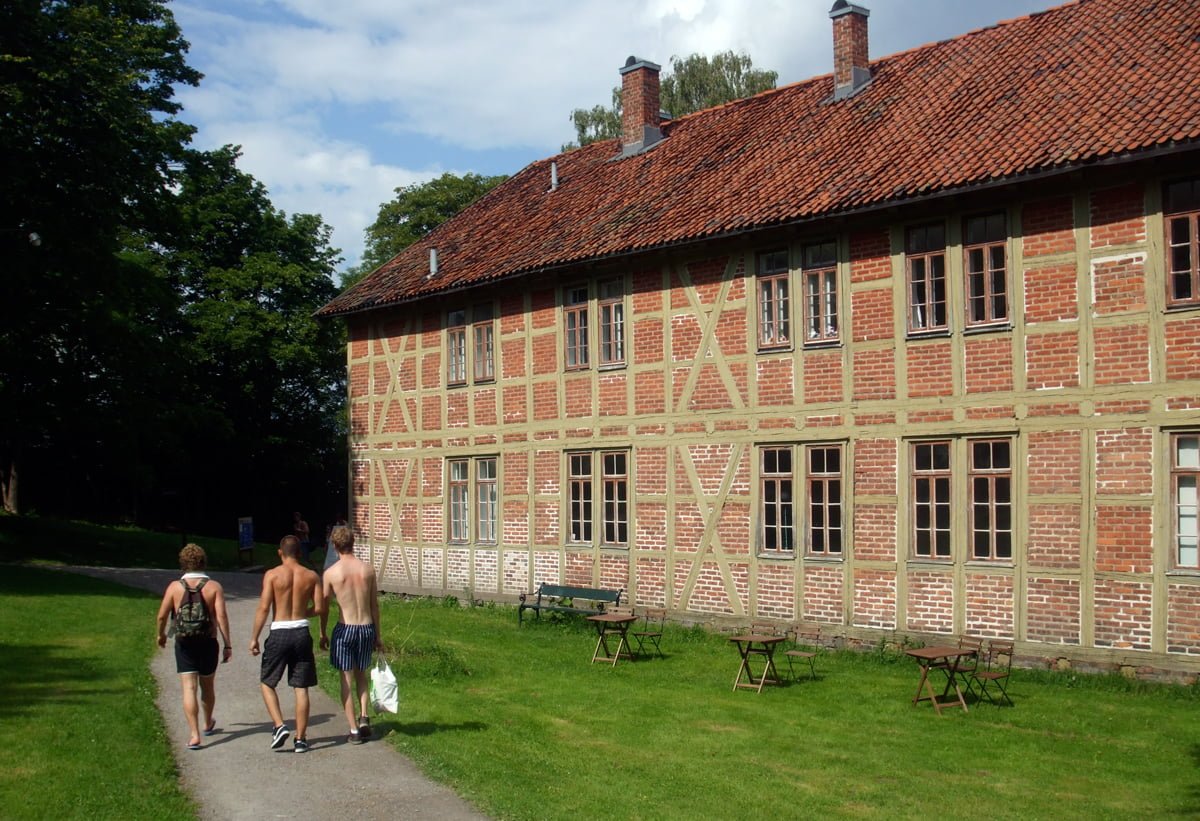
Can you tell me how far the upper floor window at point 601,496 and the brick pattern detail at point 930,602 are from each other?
17.4ft

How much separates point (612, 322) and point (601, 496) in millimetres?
2779

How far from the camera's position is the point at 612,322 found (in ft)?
66.9

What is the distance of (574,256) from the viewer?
66.2ft

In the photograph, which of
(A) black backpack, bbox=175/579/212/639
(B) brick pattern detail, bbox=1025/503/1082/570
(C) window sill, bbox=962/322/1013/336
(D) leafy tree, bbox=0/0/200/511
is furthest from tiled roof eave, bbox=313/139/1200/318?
(A) black backpack, bbox=175/579/212/639

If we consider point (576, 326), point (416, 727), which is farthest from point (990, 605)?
point (576, 326)

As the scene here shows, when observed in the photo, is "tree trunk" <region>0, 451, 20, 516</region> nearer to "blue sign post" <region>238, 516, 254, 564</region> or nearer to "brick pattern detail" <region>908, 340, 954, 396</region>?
"blue sign post" <region>238, 516, 254, 564</region>

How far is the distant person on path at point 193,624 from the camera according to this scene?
10547mm

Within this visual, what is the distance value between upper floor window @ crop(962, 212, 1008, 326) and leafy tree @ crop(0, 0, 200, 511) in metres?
15.7

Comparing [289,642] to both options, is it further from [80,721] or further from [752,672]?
[752,672]

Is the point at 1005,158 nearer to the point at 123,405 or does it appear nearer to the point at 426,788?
the point at 426,788

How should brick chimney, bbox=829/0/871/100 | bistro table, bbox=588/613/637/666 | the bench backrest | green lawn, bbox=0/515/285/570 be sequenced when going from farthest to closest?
green lawn, bbox=0/515/285/570 → brick chimney, bbox=829/0/871/100 → the bench backrest → bistro table, bbox=588/613/637/666

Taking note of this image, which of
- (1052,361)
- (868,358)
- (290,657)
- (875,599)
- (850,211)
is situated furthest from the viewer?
(868,358)

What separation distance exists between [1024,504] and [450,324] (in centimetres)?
1200

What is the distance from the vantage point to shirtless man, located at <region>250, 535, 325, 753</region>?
10.3 metres
